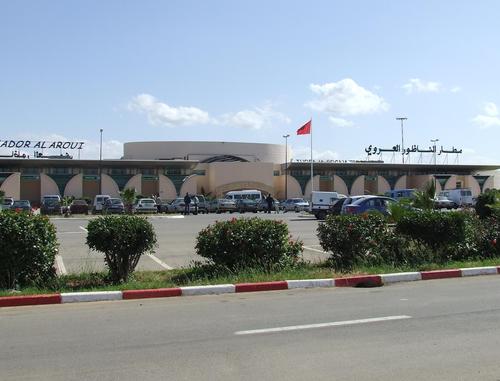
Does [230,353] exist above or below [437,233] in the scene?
below

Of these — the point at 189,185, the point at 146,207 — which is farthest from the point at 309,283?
the point at 189,185

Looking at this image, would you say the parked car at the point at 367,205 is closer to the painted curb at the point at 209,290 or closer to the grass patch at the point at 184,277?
the grass patch at the point at 184,277

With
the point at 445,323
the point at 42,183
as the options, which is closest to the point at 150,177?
the point at 42,183

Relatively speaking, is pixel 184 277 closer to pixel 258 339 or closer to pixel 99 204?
pixel 258 339

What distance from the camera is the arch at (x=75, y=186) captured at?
227 feet

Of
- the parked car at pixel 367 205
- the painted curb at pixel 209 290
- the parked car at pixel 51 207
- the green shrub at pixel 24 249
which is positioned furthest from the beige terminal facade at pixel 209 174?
the painted curb at pixel 209 290

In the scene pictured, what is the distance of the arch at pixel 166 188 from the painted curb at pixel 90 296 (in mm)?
63241

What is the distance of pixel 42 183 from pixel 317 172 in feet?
115

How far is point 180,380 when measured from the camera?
16.3 feet

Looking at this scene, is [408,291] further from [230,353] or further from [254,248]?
[230,353]

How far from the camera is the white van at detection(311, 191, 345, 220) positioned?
34750 mm

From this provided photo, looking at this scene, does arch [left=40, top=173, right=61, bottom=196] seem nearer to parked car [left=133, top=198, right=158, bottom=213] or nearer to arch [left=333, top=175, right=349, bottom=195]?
parked car [left=133, top=198, right=158, bottom=213]

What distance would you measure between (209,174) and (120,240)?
68.2 m

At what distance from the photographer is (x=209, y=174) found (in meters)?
77.9
